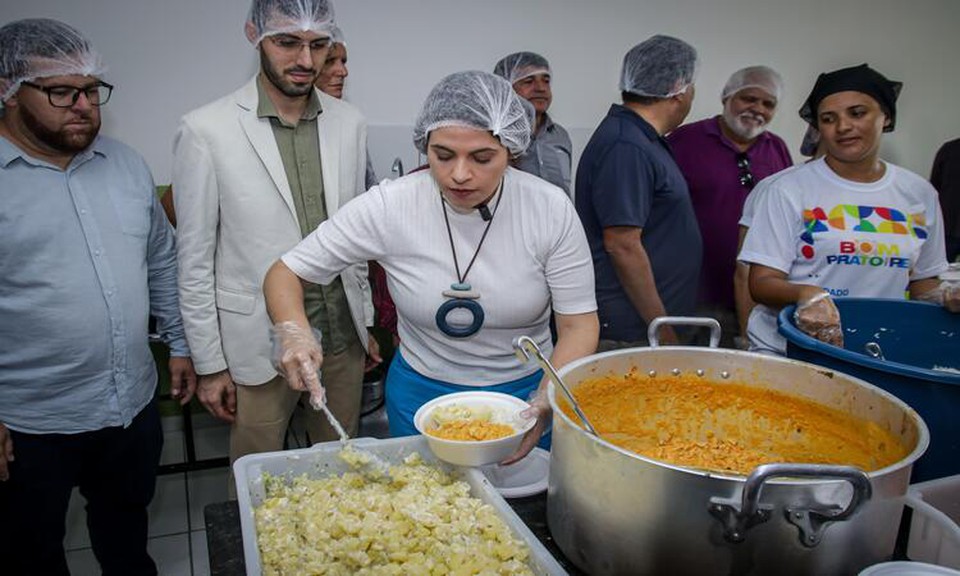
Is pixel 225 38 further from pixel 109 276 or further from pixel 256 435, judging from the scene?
pixel 256 435

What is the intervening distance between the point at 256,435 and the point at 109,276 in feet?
2.15

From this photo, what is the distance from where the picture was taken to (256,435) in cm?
207

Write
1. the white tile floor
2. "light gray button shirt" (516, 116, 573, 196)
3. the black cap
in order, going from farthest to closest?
1. "light gray button shirt" (516, 116, 573, 196)
2. the white tile floor
3. the black cap

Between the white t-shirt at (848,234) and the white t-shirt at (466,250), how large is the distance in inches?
22.8

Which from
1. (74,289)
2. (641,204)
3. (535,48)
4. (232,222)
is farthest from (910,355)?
(535,48)

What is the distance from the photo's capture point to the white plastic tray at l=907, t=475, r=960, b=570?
2.87 ft

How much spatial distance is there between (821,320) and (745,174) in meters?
1.48

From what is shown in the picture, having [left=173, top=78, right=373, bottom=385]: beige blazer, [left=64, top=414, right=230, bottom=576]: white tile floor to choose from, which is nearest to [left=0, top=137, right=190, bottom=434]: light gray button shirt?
[left=173, top=78, right=373, bottom=385]: beige blazer

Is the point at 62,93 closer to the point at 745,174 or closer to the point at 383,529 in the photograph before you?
the point at 383,529

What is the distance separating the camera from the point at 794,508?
753mm

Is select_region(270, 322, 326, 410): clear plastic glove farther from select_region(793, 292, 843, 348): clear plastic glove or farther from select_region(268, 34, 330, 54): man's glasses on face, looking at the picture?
select_region(793, 292, 843, 348): clear plastic glove

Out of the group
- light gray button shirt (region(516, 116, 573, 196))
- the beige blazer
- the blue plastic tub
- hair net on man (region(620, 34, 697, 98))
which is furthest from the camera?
light gray button shirt (region(516, 116, 573, 196))

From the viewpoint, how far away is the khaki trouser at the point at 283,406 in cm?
203

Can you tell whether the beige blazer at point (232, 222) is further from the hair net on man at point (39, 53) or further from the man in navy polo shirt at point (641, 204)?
the man in navy polo shirt at point (641, 204)
